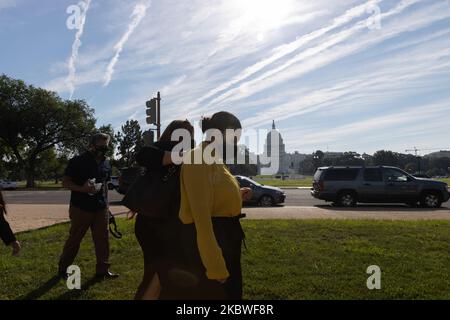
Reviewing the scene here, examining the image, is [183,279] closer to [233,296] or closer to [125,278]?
[233,296]

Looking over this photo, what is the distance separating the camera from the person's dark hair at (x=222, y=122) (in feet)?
9.37

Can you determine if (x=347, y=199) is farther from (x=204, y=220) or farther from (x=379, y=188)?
(x=204, y=220)

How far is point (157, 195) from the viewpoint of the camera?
111 inches

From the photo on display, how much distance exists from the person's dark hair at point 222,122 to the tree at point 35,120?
56.0 meters

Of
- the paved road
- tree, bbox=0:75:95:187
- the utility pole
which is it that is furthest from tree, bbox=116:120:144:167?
the utility pole

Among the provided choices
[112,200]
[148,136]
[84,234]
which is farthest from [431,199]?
[84,234]

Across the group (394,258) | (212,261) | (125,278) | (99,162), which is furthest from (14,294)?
(394,258)

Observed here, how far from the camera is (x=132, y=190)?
2.97 metres

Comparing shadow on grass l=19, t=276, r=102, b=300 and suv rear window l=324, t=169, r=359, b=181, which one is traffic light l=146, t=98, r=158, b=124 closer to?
shadow on grass l=19, t=276, r=102, b=300

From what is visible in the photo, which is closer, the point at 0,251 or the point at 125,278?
the point at 125,278

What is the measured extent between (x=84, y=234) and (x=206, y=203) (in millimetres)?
3364
